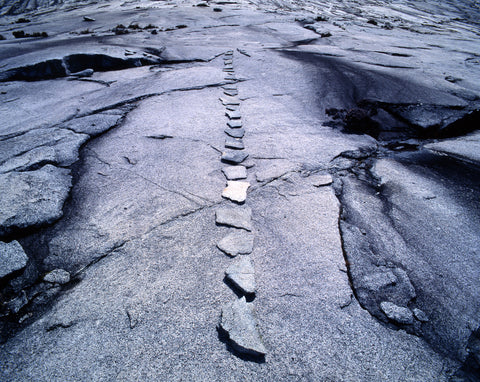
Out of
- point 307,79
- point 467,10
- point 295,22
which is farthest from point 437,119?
point 467,10

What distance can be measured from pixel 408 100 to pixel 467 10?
24.4m

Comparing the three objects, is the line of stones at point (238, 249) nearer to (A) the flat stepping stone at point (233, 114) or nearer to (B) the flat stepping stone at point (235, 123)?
(B) the flat stepping stone at point (235, 123)

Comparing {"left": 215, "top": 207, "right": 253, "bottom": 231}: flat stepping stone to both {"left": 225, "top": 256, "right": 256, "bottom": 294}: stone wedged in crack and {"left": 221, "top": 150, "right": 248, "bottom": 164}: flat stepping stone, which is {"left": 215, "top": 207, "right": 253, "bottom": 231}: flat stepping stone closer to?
{"left": 225, "top": 256, "right": 256, "bottom": 294}: stone wedged in crack

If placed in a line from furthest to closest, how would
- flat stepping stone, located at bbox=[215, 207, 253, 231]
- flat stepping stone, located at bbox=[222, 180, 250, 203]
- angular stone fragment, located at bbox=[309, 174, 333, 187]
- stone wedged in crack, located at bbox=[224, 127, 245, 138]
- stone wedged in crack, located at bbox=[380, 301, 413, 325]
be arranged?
stone wedged in crack, located at bbox=[224, 127, 245, 138] < angular stone fragment, located at bbox=[309, 174, 333, 187] < flat stepping stone, located at bbox=[222, 180, 250, 203] < flat stepping stone, located at bbox=[215, 207, 253, 231] < stone wedged in crack, located at bbox=[380, 301, 413, 325]

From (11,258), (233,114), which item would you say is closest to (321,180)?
(233,114)

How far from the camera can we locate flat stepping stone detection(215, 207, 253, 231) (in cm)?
194

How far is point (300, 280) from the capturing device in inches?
62.0

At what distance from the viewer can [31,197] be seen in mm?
1979

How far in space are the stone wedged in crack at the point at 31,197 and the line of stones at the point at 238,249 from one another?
1.35 m

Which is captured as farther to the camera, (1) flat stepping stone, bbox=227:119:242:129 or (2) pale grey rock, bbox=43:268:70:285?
(1) flat stepping stone, bbox=227:119:242:129

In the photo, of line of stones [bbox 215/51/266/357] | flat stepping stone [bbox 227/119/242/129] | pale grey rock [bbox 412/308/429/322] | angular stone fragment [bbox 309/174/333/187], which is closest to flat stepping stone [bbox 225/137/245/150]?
line of stones [bbox 215/51/266/357]

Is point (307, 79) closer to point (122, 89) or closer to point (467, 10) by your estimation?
point (122, 89)

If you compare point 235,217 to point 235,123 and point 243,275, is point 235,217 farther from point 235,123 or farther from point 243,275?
point 235,123

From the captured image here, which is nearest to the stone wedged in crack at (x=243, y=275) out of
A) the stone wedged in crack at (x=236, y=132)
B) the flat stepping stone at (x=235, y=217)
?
the flat stepping stone at (x=235, y=217)
